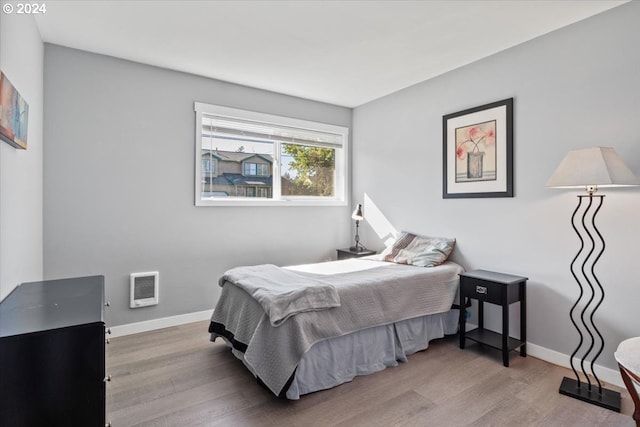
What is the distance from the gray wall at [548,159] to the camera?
2334 millimetres

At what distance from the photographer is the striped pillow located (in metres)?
3.28

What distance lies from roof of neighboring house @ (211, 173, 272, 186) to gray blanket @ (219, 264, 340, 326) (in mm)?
1381

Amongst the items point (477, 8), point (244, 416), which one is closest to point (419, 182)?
point (477, 8)

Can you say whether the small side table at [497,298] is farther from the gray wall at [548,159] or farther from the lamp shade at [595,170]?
the lamp shade at [595,170]

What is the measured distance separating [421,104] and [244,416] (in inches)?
131

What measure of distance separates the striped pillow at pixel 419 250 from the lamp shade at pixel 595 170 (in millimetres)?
1259

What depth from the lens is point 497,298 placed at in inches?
105

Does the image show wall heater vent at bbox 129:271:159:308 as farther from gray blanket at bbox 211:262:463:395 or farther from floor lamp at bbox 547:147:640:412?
floor lamp at bbox 547:147:640:412

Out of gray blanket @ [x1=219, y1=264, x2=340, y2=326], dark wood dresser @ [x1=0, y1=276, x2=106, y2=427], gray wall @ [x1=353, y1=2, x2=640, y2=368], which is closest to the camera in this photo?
dark wood dresser @ [x1=0, y1=276, x2=106, y2=427]

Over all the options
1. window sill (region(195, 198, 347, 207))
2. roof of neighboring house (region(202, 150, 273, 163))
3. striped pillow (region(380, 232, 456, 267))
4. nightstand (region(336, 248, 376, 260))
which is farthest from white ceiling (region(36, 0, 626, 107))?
nightstand (region(336, 248, 376, 260))

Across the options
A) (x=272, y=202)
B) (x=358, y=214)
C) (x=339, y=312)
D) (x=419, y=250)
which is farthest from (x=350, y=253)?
(x=339, y=312)

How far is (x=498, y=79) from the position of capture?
9.99ft

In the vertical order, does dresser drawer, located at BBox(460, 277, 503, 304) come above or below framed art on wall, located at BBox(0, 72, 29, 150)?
below

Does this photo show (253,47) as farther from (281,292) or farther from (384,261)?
(384,261)
